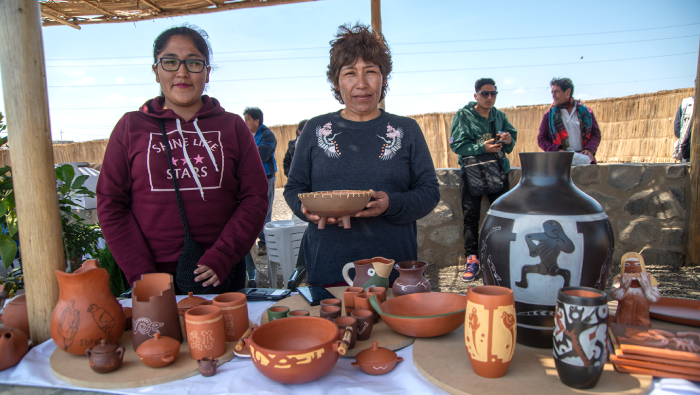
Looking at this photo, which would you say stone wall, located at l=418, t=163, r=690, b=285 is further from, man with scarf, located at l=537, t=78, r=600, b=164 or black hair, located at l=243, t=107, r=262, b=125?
black hair, located at l=243, t=107, r=262, b=125

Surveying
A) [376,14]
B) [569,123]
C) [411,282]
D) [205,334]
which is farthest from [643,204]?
[205,334]

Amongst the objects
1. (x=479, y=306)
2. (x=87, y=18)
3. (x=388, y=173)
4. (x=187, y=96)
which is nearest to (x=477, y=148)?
(x=388, y=173)

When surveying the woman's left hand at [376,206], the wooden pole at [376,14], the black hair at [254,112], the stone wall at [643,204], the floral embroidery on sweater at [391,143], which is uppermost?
the wooden pole at [376,14]

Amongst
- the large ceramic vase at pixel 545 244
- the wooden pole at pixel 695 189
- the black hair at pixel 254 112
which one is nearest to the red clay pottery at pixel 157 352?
the large ceramic vase at pixel 545 244

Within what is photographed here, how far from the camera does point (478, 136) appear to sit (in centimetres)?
368

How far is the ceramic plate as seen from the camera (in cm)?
106

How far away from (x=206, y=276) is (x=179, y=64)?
2.60 ft

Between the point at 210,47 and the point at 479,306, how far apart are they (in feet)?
5.04

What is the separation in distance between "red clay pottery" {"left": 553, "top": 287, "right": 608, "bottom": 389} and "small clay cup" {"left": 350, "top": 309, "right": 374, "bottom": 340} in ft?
1.39

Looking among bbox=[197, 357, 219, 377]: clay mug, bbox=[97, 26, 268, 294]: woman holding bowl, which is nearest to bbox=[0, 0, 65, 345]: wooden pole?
bbox=[97, 26, 268, 294]: woman holding bowl

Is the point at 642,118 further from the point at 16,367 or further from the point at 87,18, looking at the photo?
the point at 16,367

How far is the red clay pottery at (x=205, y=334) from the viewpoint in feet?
3.06

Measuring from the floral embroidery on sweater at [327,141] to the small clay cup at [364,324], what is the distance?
0.83 metres

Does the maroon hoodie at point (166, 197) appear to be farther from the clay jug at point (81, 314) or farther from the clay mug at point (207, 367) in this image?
the clay mug at point (207, 367)
